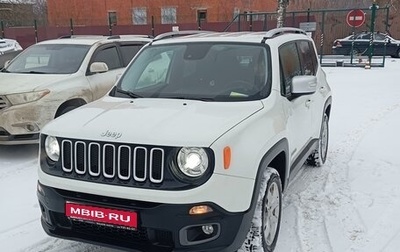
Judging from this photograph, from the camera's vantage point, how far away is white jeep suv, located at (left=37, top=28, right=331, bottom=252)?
2.75 m

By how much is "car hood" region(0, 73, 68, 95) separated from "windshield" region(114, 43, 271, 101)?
2.31 m

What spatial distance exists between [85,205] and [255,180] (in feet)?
3.92

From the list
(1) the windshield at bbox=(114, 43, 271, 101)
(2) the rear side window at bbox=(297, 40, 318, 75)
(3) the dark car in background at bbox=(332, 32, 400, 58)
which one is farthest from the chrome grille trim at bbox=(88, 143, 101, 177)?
(3) the dark car in background at bbox=(332, 32, 400, 58)

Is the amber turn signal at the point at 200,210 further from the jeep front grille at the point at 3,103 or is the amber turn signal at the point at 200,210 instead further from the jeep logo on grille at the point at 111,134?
the jeep front grille at the point at 3,103

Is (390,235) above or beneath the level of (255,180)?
beneath

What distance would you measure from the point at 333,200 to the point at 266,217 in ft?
5.17

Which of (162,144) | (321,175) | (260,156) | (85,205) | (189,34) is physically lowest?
(321,175)

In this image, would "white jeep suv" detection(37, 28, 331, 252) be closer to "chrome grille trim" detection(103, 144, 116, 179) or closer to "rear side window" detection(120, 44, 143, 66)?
"chrome grille trim" detection(103, 144, 116, 179)

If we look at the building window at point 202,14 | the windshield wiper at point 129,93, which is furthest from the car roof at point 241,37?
the building window at point 202,14

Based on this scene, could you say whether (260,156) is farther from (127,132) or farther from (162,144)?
(127,132)

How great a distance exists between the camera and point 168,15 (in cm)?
3384

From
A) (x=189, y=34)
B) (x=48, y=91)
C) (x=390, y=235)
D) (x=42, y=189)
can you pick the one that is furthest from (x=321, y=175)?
(x=48, y=91)

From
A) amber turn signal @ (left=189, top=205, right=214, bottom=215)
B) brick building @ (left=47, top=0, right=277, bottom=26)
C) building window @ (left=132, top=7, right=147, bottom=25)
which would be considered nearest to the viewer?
amber turn signal @ (left=189, top=205, right=214, bottom=215)

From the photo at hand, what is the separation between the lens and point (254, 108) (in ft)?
11.2
